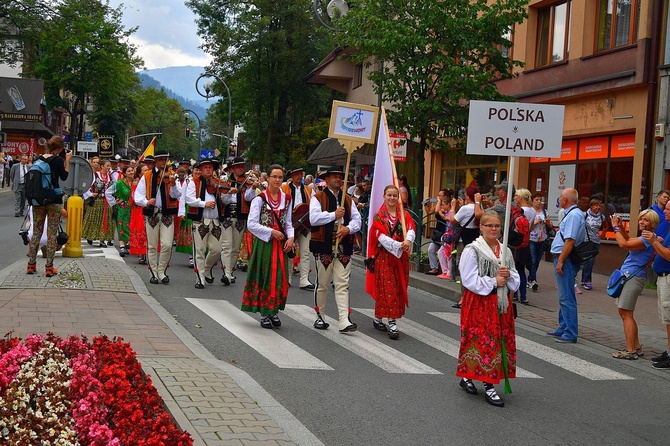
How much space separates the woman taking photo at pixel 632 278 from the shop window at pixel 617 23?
11.0m

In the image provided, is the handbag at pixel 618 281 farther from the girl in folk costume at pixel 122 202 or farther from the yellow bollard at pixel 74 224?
the girl in folk costume at pixel 122 202

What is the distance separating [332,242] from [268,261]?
91 cm

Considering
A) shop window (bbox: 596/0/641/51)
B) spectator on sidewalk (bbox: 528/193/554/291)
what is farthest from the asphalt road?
shop window (bbox: 596/0/641/51)

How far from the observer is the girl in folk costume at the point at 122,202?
55.6 feet

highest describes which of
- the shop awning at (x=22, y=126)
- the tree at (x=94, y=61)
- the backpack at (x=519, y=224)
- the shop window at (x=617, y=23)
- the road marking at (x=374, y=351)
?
the tree at (x=94, y=61)

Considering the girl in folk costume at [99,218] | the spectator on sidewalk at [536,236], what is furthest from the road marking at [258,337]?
the girl in folk costume at [99,218]

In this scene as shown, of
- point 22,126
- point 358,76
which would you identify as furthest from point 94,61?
point 358,76

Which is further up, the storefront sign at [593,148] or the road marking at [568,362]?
the storefront sign at [593,148]

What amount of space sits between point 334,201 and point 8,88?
57.4 metres

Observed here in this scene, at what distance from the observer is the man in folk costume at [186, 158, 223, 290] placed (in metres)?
13.1

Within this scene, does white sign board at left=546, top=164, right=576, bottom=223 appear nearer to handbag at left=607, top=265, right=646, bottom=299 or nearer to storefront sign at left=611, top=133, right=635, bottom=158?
storefront sign at left=611, top=133, right=635, bottom=158

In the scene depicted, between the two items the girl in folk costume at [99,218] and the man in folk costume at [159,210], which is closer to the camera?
the man in folk costume at [159,210]

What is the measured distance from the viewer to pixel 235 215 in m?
13.7

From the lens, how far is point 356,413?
6504mm
